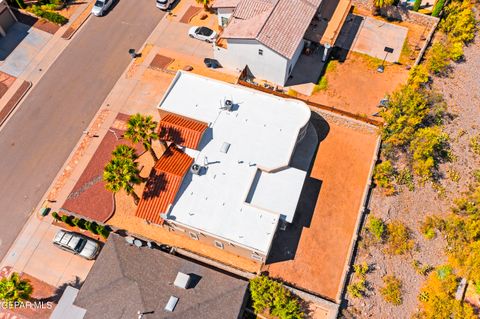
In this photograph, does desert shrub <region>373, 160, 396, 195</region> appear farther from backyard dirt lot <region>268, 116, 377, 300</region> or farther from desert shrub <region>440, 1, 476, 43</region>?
desert shrub <region>440, 1, 476, 43</region>

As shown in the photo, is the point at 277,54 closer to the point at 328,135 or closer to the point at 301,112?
the point at 301,112

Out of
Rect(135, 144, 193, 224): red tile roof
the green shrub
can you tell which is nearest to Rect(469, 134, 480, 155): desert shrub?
the green shrub

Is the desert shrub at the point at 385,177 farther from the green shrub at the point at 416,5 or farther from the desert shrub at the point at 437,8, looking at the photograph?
the green shrub at the point at 416,5

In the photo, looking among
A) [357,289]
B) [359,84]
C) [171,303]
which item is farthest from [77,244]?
[359,84]

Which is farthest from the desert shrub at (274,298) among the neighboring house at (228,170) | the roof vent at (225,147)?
the roof vent at (225,147)

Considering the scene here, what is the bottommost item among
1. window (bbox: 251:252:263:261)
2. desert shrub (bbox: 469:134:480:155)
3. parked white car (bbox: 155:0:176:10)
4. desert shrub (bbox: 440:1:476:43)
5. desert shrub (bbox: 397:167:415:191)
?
window (bbox: 251:252:263:261)

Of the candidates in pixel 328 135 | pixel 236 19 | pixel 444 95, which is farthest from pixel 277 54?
pixel 444 95
